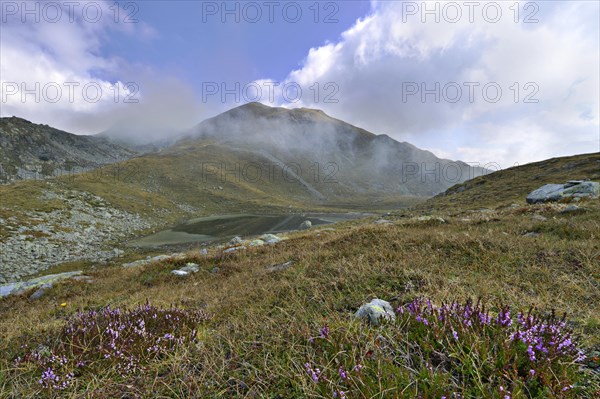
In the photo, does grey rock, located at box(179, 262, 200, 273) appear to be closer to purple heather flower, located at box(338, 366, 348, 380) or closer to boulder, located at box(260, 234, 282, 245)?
boulder, located at box(260, 234, 282, 245)

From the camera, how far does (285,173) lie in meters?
183

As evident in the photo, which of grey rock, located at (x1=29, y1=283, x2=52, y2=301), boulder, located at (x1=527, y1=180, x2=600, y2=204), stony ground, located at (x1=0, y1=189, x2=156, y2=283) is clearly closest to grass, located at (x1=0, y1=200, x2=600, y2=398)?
grey rock, located at (x1=29, y1=283, x2=52, y2=301)

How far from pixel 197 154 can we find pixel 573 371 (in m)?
176

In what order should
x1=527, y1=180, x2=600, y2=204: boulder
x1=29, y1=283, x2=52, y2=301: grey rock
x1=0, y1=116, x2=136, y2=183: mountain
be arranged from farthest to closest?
x1=0, y1=116, x2=136, y2=183: mountain < x1=527, y1=180, x2=600, y2=204: boulder < x1=29, y1=283, x2=52, y2=301: grey rock

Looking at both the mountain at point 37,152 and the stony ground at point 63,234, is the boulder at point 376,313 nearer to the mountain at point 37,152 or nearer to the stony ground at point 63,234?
the stony ground at point 63,234

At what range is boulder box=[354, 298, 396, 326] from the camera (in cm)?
314

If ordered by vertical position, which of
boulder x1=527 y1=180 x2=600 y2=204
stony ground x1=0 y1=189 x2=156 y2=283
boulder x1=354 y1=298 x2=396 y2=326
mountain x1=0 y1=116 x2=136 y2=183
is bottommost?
stony ground x1=0 y1=189 x2=156 y2=283

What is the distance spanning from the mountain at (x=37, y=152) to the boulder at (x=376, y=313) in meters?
149

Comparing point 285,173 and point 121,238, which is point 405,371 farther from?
point 285,173

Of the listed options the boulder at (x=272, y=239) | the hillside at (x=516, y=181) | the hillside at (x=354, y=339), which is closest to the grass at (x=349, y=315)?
the hillside at (x=354, y=339)

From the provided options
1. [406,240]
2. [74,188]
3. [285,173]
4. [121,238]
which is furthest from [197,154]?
[406,240]

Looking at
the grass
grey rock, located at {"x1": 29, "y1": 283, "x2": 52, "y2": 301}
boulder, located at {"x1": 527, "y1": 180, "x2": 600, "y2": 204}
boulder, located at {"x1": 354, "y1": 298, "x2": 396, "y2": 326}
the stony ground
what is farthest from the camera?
the stony ground

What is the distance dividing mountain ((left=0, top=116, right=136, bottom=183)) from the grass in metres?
146

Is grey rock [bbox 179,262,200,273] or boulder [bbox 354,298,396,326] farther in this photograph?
grey rock [bbox 179,262,200,273]
